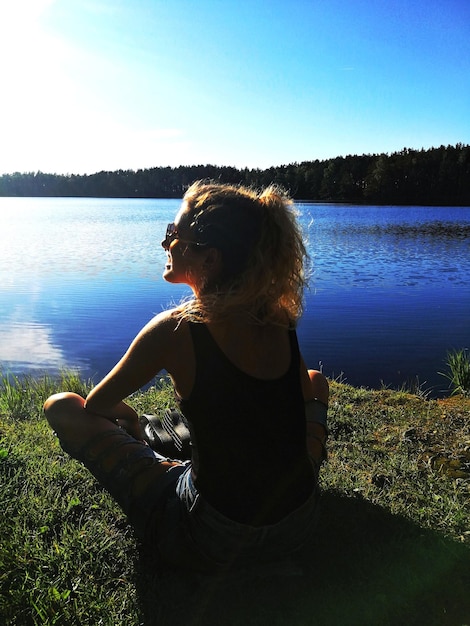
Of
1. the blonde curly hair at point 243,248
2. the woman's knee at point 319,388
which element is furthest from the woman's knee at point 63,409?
the woman's knee at point 319,388

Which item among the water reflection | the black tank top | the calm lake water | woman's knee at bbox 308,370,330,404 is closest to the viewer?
the black tank top

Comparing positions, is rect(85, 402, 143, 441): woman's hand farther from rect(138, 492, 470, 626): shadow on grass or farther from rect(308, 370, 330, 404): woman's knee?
rect(308, 370, 330, 404): woman's knee

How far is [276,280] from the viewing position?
6.31 feet

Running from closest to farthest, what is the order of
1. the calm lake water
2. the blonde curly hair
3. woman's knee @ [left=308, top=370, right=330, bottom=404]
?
the blonde curly hair → woman's knee @ [left=308, top=370, right=330, bottom=404] → the calm lake water

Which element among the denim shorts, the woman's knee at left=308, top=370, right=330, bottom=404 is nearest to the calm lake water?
the woman's knee at left=308, top=370, right=330, bottom=404

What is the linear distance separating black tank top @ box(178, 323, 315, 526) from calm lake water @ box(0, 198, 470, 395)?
1.14 meters

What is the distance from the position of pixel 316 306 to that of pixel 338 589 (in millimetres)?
9105

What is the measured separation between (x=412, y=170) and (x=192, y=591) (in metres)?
75.9

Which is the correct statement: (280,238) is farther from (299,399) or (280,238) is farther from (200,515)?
(200,515)

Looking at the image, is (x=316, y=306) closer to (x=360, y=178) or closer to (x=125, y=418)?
(x=125, y=418)

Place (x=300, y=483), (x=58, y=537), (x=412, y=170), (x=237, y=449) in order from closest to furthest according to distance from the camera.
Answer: (x=237, y=449), (x=300, y=483), (x=58, y=537), (x=412, y=170)

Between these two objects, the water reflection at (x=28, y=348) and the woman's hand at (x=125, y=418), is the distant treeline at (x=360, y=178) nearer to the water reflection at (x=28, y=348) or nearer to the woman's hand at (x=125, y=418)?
the water reflection at (x=28, y=348)

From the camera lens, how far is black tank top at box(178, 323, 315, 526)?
1704 millimetres

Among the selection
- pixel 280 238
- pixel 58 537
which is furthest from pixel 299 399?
pixel 58 537
